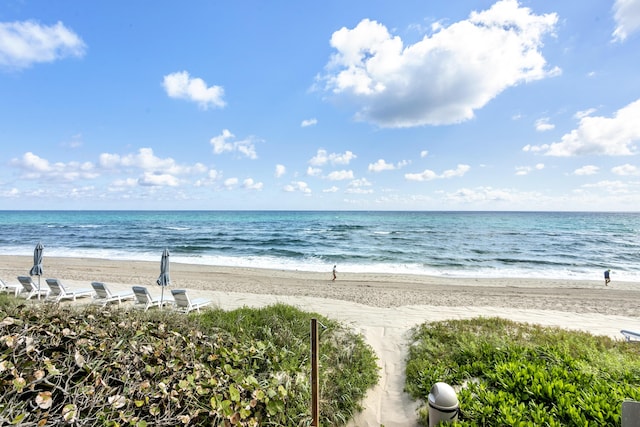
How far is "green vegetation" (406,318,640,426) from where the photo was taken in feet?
10.3

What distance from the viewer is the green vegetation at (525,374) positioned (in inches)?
123

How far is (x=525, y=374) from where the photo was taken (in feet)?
12.6

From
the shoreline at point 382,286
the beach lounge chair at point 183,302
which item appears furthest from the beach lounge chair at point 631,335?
the beach lounge chair at point 183,302

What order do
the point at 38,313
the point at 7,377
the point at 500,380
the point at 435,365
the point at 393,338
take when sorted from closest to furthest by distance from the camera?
1. the point at 7,377
2. the point at 38,313
3. the point at 500,380
4. the point at 435,365
5. the point at 393,338

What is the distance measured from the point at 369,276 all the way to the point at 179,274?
1067 centimetres

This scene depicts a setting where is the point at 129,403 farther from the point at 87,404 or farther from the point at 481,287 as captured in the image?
the point at 481,287

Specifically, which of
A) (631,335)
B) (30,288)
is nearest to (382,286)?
(631,335)

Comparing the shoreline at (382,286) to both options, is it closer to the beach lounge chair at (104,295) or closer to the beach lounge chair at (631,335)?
the beach lounge chair at (104,295)

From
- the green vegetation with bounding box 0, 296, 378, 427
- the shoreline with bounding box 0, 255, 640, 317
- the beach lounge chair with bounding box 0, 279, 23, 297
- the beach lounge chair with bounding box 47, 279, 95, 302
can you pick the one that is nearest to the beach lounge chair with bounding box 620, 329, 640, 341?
the shoreline with bounding box 0, 255, 640, 317

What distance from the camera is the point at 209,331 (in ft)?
16.6

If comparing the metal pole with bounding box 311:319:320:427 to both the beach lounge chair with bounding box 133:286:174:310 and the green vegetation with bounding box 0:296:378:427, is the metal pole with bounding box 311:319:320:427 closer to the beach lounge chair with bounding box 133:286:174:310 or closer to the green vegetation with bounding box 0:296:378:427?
the green vegetation with bounding box 0:296:378:427

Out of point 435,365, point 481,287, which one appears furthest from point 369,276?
point 435,365

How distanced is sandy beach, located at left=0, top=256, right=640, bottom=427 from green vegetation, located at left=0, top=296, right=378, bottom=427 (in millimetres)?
924

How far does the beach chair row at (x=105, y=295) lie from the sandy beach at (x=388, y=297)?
40.5 inches
